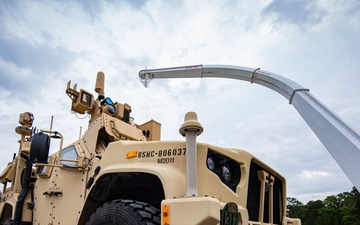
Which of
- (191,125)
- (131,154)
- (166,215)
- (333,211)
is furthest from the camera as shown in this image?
(333,211)

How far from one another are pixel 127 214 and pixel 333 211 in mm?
40604

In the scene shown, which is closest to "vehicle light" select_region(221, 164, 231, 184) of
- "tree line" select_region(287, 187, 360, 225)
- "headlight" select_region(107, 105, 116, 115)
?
"headlight" select_region(107, 105, 116, 115)

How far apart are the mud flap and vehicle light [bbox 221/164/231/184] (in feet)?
1.78

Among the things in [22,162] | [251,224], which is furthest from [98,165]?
[22,162]

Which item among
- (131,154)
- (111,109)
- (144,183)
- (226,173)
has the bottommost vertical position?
(144,183)

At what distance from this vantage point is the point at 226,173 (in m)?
3.44

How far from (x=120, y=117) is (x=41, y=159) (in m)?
1.86

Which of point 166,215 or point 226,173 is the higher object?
point 226,173

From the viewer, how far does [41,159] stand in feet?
12.5

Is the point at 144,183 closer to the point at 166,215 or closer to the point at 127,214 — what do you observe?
the point at 127,214

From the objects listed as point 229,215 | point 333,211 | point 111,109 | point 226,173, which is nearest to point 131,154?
point 226,173

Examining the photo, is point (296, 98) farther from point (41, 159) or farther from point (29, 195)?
point (29, 195)

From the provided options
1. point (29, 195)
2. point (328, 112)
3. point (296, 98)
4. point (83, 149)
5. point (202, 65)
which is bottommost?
point (29, 195)

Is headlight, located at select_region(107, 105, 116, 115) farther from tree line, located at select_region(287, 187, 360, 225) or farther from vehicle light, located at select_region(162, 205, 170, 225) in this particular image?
tree line, located at select_region(287, 187, 360, 225)
